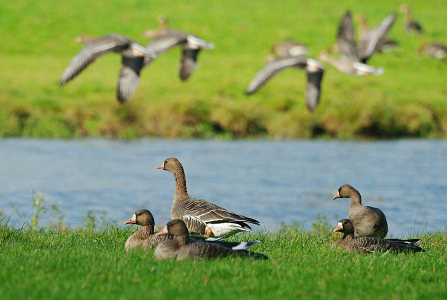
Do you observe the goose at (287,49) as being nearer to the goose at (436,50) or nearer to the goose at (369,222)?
the goose at (436,50)

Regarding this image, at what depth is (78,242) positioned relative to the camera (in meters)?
11.3

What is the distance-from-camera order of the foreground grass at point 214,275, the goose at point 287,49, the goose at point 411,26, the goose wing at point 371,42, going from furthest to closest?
1. the goose at point 411,26
2. the goose at point 287,49
3. the goose wing at point 371,42
4. the foreground grass at point 214,275

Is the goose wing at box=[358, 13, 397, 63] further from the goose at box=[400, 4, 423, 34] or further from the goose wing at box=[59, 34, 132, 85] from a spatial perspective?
the goose at box=[400, 4, 423, 34]

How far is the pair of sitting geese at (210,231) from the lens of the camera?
9.60 meters

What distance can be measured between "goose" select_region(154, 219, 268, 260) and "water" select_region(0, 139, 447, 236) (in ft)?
30.0

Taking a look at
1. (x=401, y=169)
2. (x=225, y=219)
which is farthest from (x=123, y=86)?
(x=401, y=169)

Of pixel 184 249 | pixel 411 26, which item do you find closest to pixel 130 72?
pixel 184 249

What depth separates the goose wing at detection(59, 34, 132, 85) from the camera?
16.8 m

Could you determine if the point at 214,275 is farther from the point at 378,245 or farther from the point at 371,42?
the point at 371,42

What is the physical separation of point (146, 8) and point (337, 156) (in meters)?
38.2

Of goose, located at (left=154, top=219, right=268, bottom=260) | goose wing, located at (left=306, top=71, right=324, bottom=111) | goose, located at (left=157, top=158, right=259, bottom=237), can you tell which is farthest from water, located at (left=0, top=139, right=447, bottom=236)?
goose, located at (left=154, top=219, right=268, bottom=260)

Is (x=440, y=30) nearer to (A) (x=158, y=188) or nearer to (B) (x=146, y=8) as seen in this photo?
(B) (x=146, y=8)

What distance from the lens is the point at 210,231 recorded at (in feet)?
39.4

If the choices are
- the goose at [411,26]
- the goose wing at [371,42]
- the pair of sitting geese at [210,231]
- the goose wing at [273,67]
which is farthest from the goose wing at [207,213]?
the goose at [411,26]
